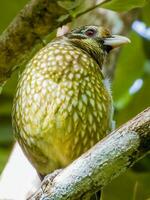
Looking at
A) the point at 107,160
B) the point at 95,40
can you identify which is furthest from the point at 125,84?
the point at 107,160

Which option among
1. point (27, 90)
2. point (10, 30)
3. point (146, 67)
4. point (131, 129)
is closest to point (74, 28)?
point (27, 90)

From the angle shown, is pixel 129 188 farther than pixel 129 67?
No

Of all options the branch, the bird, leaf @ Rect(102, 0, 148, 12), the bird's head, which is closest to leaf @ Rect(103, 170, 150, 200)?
the bird

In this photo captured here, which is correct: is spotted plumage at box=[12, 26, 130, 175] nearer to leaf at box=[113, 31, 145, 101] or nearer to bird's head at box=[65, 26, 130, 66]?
bird's head at box=[65, 26, 130, 66]

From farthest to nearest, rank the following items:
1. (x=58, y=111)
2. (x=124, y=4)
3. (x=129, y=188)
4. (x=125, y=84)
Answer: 1. (x=125, y=84)
2. (x=129, y=188)
3. (x=58, y=111)
4. (x=124, y=4)

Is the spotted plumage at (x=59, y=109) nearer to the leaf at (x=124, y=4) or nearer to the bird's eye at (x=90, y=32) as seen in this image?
the bird's eye at (x=90, y=32)

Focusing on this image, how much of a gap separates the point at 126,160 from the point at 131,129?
96 mm

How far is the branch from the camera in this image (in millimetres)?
2150

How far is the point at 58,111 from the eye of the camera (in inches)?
117

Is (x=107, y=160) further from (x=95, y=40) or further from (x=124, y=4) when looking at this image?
(x=95, y=40)

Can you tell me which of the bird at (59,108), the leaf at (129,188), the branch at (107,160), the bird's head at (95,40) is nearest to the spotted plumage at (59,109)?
the bird at (59,108)

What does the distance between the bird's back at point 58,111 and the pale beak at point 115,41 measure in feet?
1.02

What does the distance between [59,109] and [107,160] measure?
0.86m

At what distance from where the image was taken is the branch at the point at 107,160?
215cm
